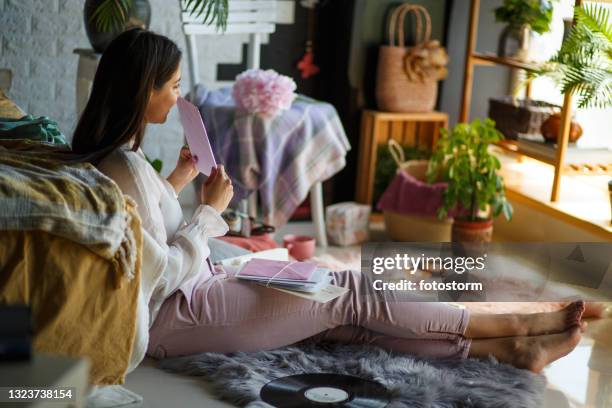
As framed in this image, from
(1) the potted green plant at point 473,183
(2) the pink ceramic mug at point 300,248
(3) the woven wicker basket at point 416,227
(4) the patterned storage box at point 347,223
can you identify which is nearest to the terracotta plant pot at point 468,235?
(1) the potted green plant at point 473,183

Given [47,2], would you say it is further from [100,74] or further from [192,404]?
[192,404]

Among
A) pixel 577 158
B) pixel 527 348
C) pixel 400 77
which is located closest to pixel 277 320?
pixel 527 348

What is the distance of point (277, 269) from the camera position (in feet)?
8.10

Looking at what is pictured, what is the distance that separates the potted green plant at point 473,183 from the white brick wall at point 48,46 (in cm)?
136

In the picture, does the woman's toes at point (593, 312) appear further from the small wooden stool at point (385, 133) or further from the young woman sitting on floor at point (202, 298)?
the small wooden stool at point (385, 133)

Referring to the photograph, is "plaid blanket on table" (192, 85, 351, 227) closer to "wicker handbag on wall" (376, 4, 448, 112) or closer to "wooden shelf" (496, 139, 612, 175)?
"wicker handbag on wall" (376, 4, 448, 112)

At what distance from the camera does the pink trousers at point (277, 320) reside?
2.38m

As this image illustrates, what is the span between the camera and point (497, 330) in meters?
2.51

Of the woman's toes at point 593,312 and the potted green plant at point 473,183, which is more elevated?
the potted green plant at point 473,183

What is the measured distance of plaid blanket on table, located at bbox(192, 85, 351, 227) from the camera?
3.53m

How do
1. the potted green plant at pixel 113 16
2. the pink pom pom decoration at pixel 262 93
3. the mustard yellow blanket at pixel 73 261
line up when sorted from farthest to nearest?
the pink pom pom decoration at pixel 262 93 < the potted green plant at pixel 113 16 < the mustard yellow blanket at pixel 73 261

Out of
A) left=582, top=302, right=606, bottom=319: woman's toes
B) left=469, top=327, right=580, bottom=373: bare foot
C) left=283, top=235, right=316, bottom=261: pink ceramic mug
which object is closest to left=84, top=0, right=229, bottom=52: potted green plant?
left=283, top=235, right=316, bottom=261: pink ceramic mug

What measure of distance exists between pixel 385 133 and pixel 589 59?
127 cm

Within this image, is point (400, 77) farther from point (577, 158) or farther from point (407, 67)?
point (577, 158)
